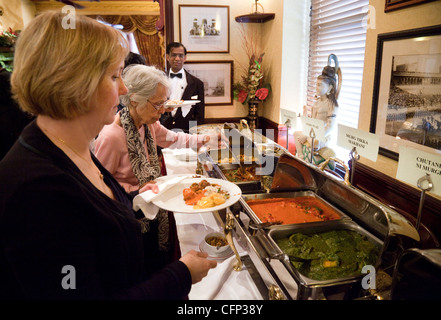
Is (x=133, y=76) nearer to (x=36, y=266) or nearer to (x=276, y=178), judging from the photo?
(x=276, y=178)

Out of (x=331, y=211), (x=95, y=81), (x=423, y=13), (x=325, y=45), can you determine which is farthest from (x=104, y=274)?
(x=325, y=45)

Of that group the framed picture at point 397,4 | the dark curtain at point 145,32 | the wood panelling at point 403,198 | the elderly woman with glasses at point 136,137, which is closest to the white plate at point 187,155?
the elderly woman with glasses at point 136,137

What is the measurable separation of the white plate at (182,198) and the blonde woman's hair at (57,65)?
2.15 feet

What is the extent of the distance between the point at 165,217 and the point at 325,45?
2.17m

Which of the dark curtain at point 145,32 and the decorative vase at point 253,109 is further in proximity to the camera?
the dark curtain at point 145,32

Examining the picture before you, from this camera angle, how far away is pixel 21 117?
116 inches

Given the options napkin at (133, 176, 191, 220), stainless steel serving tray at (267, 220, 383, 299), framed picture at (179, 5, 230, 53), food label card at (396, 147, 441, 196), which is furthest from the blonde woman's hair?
framed picture at (179, 5, 230, 53)

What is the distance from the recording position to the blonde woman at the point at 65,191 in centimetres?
62

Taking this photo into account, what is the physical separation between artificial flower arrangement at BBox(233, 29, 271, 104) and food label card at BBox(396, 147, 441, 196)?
251cm

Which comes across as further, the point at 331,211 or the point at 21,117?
the point at 21,117

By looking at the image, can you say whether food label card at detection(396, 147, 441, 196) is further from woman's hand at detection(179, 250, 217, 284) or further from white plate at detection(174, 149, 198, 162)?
white plate at detection(174, 149, 198, 162)

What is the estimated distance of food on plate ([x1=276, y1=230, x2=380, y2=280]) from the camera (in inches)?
38.2

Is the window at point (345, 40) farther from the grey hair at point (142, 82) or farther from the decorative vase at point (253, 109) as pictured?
the grey hair at point (142, 82)

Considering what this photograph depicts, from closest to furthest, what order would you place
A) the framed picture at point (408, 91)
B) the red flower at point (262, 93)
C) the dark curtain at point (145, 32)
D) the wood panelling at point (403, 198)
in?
the wood panelling at point (403, 198) → the framed picture at point (408, 91) → the red flower at point (262, 93) → the dark curtain at point (145, 32)
